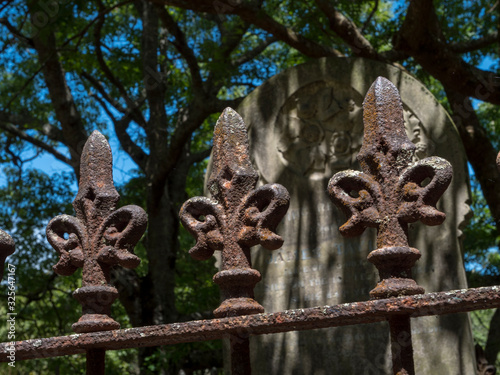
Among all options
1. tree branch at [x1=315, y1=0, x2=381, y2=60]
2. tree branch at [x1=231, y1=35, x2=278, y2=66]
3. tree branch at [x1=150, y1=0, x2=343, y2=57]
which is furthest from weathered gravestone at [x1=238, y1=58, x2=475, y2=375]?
tree branch at [x1=231, y1=35, x2=278, y2=66]

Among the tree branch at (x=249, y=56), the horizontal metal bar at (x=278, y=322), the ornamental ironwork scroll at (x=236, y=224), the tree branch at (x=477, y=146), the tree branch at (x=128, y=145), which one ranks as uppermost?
the tree branch at (x=249, y=56)

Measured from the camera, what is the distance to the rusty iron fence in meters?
2.56

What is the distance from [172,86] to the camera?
13242 mm

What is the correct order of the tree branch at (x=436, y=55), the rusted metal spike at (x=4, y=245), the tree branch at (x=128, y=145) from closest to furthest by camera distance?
the rusted metal spike at (x=4, y=245) < the tree branch at (x=436, y=55) < the tree branch at (x=128, y=145)

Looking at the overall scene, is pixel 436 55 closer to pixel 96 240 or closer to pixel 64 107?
pixel 96 240

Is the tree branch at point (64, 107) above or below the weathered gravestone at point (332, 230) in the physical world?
above

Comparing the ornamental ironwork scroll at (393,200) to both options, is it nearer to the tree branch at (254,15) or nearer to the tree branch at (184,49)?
the tree branch at (254,15)

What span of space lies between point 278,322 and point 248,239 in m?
0.41

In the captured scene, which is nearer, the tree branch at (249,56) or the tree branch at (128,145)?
the tree branch at (249,56)

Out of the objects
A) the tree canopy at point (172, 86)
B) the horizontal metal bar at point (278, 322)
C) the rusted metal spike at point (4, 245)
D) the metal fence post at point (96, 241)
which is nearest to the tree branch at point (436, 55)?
the tree canopy at point (172, 86)

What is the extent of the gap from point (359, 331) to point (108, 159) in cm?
320

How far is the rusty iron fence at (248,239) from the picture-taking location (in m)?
2.56

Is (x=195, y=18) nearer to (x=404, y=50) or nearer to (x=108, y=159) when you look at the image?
(x=404, y=50)

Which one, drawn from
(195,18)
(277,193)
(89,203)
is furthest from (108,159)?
(195,18)
